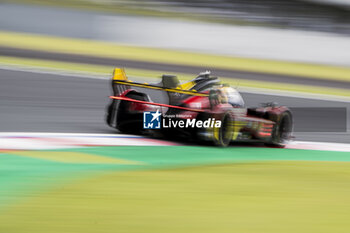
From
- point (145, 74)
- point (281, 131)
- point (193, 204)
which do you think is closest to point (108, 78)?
point (145, 74)

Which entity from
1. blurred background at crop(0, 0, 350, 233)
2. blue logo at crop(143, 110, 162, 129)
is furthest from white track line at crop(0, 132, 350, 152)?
blue logo at crop(143, 110, 162, 129)

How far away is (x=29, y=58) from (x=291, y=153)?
8.93m

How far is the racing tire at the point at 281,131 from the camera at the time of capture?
25.0 ft

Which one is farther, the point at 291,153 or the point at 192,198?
the point at 291,153

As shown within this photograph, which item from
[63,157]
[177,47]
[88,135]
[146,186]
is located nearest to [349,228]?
[146,186]

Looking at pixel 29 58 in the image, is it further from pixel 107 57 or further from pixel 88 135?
pixel 88 135

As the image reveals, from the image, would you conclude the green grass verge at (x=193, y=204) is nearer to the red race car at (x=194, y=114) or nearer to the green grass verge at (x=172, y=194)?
the green grass verge at (x=172, y=194)

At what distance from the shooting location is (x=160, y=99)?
11641mm

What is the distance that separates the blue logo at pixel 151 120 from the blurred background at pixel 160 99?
0.30 meters

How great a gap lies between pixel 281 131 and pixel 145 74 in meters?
7.07

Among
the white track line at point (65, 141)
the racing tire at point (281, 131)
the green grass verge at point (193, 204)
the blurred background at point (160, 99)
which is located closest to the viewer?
the green grass verge at point (193, 204)

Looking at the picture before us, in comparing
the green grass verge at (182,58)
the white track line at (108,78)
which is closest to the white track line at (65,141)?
the white track line at (108,78)

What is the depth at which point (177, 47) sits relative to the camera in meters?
17.0

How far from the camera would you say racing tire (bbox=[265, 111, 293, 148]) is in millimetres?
7625
